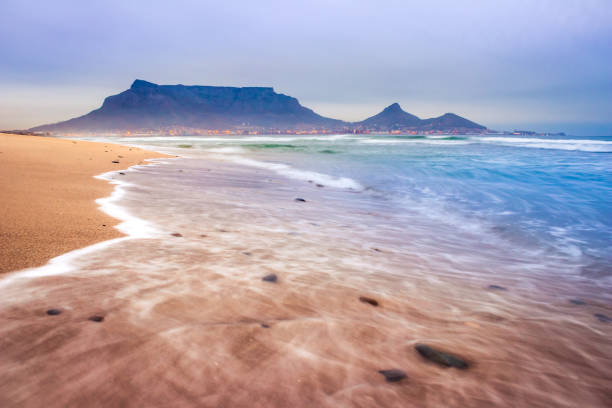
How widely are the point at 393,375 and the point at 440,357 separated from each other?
0.29 m

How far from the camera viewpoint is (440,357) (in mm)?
1436

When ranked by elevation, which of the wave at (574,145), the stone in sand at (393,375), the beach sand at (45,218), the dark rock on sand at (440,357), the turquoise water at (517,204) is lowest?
the turquoise water at (517,204)

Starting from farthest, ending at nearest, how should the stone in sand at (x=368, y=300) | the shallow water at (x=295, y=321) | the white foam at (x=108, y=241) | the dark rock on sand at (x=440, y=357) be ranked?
the stone in sand at (x=368, y=300) → the white foam at (x=108, y=241) → the dark rock on sand at (x=440, y=357) → the shallow water at (x=295, y=321)

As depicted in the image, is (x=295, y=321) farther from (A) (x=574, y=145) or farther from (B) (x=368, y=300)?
(A) (x=574, y=145)

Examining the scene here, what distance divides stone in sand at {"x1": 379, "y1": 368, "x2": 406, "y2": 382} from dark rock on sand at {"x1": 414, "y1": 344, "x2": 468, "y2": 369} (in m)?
0.20

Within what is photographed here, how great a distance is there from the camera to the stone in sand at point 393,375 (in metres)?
1.27

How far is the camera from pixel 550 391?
4.25 feet

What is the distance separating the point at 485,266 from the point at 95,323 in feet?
10.3

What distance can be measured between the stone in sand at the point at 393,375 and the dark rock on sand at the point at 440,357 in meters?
0.20

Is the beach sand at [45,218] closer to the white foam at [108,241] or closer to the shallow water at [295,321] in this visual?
the white foam at [108,241]

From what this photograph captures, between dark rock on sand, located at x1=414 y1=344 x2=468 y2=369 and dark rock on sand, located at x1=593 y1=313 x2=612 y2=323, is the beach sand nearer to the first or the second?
dark rock on sand, located at x1=414 y1=344 x2=468 y2=369

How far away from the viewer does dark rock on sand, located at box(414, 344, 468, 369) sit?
1391mm

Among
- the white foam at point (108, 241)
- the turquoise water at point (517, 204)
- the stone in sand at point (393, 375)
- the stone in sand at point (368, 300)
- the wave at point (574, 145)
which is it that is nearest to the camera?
the stone in sand at point (393, 375)

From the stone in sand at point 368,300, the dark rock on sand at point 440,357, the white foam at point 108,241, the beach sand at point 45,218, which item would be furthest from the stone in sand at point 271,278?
the beach sand at point 45,218
